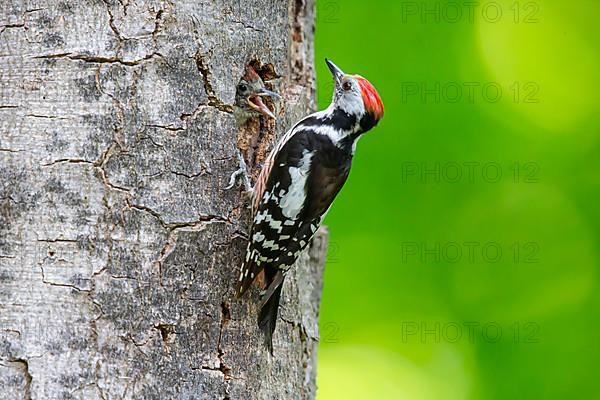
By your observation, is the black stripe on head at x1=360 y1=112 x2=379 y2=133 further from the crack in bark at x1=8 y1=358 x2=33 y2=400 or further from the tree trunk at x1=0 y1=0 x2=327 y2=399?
the crack in bark at x1=8 y1=358 x2=33 y2=400

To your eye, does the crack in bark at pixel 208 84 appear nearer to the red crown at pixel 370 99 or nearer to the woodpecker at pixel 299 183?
the woodpecker at pixel 299 183

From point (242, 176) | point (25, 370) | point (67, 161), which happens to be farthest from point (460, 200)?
point (25, 370)

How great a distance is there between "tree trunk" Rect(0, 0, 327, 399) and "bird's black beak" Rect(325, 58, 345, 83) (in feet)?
3.11

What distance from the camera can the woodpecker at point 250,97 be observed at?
3400 millimetres

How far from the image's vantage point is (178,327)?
9.96ft

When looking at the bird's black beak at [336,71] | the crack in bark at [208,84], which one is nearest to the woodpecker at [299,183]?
the bird's black beak at [336,71]

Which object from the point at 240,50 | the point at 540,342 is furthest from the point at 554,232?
the point at 240,50

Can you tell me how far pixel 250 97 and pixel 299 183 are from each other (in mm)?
441

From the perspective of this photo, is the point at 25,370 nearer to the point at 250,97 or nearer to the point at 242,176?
the point at 242,176

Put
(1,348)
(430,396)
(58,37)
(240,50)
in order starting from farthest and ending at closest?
(430,396) → (240,50) → (58,37) → (1,348)

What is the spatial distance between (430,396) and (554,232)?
1.11 meters

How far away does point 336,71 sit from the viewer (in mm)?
4223

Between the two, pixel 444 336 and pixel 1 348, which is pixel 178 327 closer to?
pixel 1 348

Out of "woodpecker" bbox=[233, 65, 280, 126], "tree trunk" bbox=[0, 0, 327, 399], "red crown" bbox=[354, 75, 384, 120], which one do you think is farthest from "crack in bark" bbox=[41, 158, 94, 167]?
"red crown" bbox=[354, 75, 384, 120]
